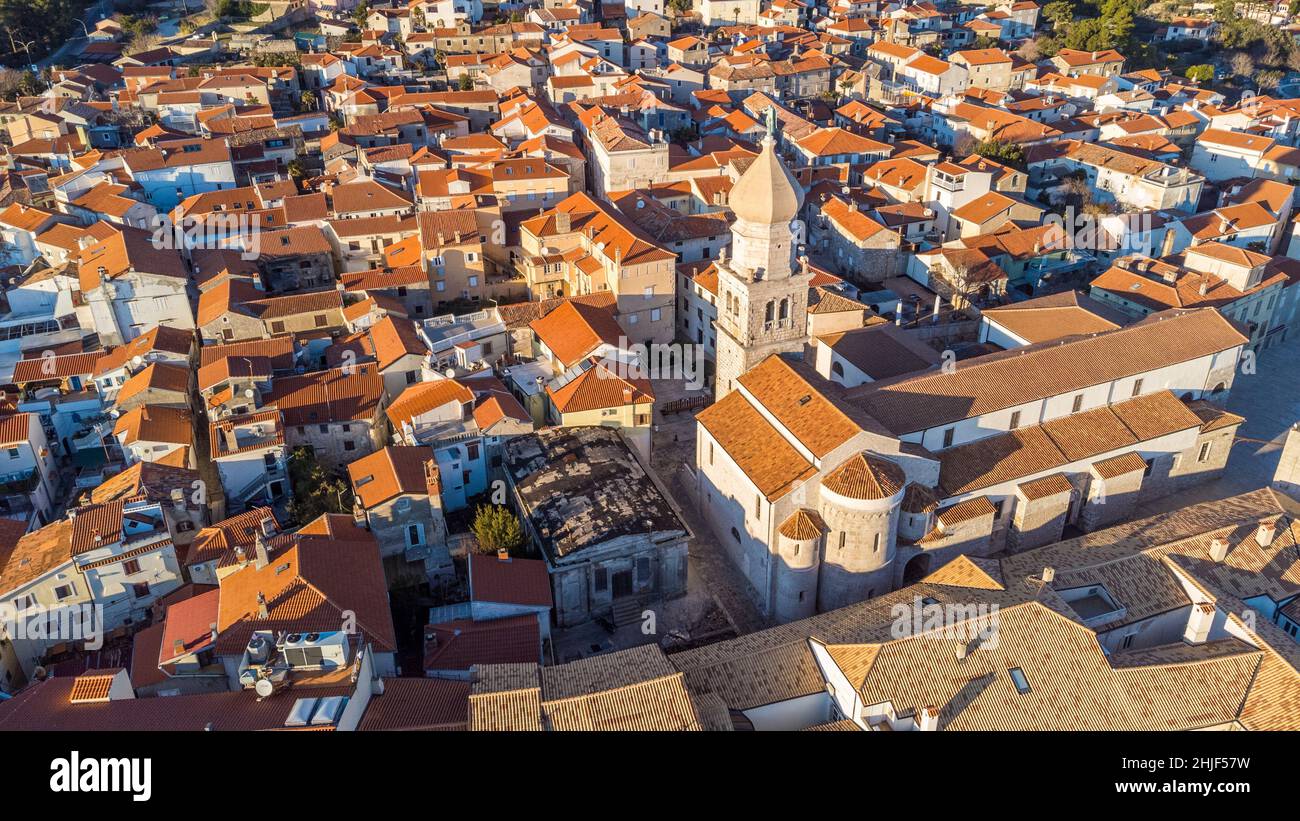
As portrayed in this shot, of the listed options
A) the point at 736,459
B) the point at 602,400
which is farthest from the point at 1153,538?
the point at 602,400

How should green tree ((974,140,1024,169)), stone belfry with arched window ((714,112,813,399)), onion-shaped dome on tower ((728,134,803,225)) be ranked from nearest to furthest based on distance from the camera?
onion-shaped dome on tower ((728,134,803,225)) → stone belfry with arched window ((714,112,813,399)) → green tree ((974,140,1024,169))

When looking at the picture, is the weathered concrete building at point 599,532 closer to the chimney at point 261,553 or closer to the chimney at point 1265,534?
the chimney at point 261,553

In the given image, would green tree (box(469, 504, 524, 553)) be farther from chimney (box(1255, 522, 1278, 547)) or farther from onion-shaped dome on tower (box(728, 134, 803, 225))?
chimney (box(1255, 522, 1278, 547))

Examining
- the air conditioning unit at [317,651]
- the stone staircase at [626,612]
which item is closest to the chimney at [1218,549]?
the stone staircase at [626,612]

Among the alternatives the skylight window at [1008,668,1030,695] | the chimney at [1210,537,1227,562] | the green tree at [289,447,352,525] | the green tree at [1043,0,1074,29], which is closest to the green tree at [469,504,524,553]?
the green tree at [289,447,352,525]

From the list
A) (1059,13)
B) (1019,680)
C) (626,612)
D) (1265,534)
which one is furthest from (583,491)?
(1059,13)

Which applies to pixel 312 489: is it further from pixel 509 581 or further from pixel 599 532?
pixel 599 532
